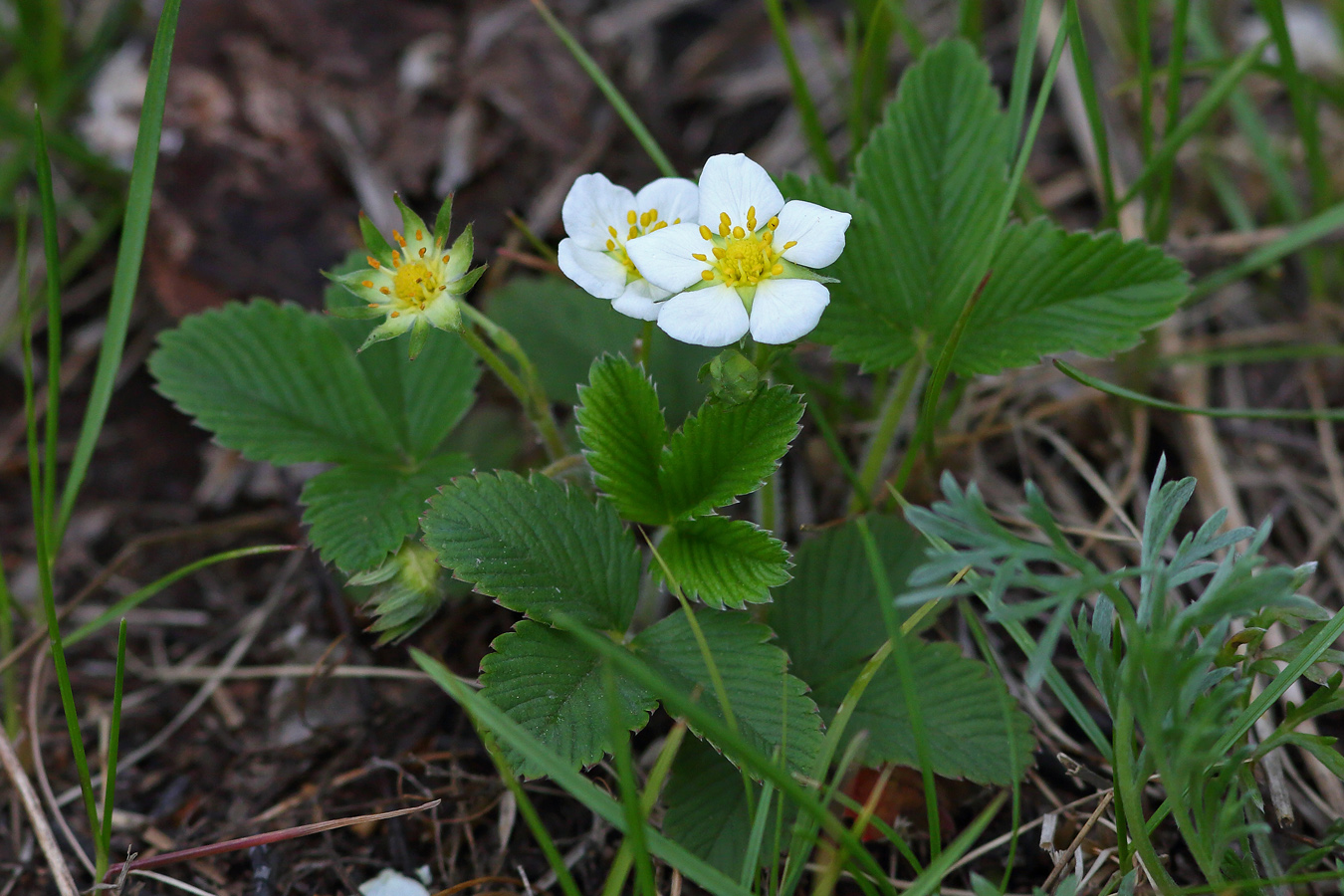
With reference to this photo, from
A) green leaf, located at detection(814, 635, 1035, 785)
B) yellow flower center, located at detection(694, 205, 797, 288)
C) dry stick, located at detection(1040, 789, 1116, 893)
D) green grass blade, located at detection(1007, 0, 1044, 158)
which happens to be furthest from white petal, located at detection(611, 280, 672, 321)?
dry stick, located at detection(1040, 789, 1116, 893)

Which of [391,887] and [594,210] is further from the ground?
[594,210]

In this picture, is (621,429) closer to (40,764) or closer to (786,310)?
(786,310)

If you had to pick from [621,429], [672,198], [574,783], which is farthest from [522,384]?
[574,783]

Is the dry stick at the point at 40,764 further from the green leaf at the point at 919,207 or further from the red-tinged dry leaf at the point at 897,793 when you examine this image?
the green leaf at the point at 919,207

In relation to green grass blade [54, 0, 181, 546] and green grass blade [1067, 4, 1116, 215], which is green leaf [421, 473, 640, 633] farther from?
green grass blade [1067, 4, 1116, 215]

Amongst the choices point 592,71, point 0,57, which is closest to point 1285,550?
point 592,71

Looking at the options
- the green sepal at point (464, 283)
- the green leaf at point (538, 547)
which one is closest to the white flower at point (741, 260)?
the green sepal at point (464, 283)

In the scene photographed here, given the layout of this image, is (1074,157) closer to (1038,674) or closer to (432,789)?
(1038,674)
